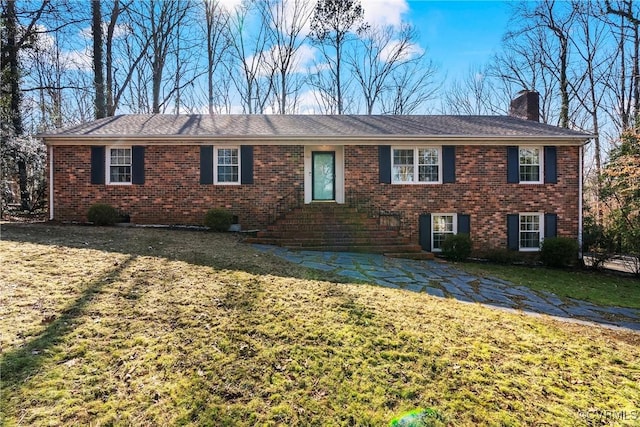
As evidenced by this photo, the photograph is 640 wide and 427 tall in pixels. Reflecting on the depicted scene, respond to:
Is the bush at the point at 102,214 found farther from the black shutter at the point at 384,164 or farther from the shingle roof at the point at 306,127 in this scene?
the black shutter at the point at 384,164

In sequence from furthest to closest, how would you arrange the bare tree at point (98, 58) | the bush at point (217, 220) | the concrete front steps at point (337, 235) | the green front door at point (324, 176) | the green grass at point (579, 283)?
the bare tree at point (98, 58)
the green front door at point (324, 176)
the bush at point (217, 220)
the concrete front steps at point (337, 235)
the green grass at point (579, 283)

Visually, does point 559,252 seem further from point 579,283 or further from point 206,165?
point 206,165

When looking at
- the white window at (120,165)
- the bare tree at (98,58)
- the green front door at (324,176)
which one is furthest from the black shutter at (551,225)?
the bare tree at (98,58)

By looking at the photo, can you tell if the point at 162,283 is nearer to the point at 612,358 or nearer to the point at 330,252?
the point at 330,252

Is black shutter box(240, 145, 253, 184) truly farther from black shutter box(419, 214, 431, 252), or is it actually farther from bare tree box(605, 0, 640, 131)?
bare tree box(605, 0, 640, 131)

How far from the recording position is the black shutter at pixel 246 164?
423 inches

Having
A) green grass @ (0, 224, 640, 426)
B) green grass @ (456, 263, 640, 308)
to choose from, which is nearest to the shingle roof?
green grass @ (456, 263, 640, 308)

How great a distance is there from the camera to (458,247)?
9.88 metres

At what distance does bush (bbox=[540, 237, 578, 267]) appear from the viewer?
10078mm

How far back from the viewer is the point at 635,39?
705 inches

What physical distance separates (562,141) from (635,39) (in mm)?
13672

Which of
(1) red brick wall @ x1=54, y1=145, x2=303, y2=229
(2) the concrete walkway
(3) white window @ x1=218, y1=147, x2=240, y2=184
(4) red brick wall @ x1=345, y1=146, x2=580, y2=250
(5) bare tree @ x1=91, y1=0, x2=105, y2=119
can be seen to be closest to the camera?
(2) the concrete walkway

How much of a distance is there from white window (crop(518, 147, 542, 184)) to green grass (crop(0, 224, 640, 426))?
25.7 feet

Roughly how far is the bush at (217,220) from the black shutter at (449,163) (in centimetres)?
721
